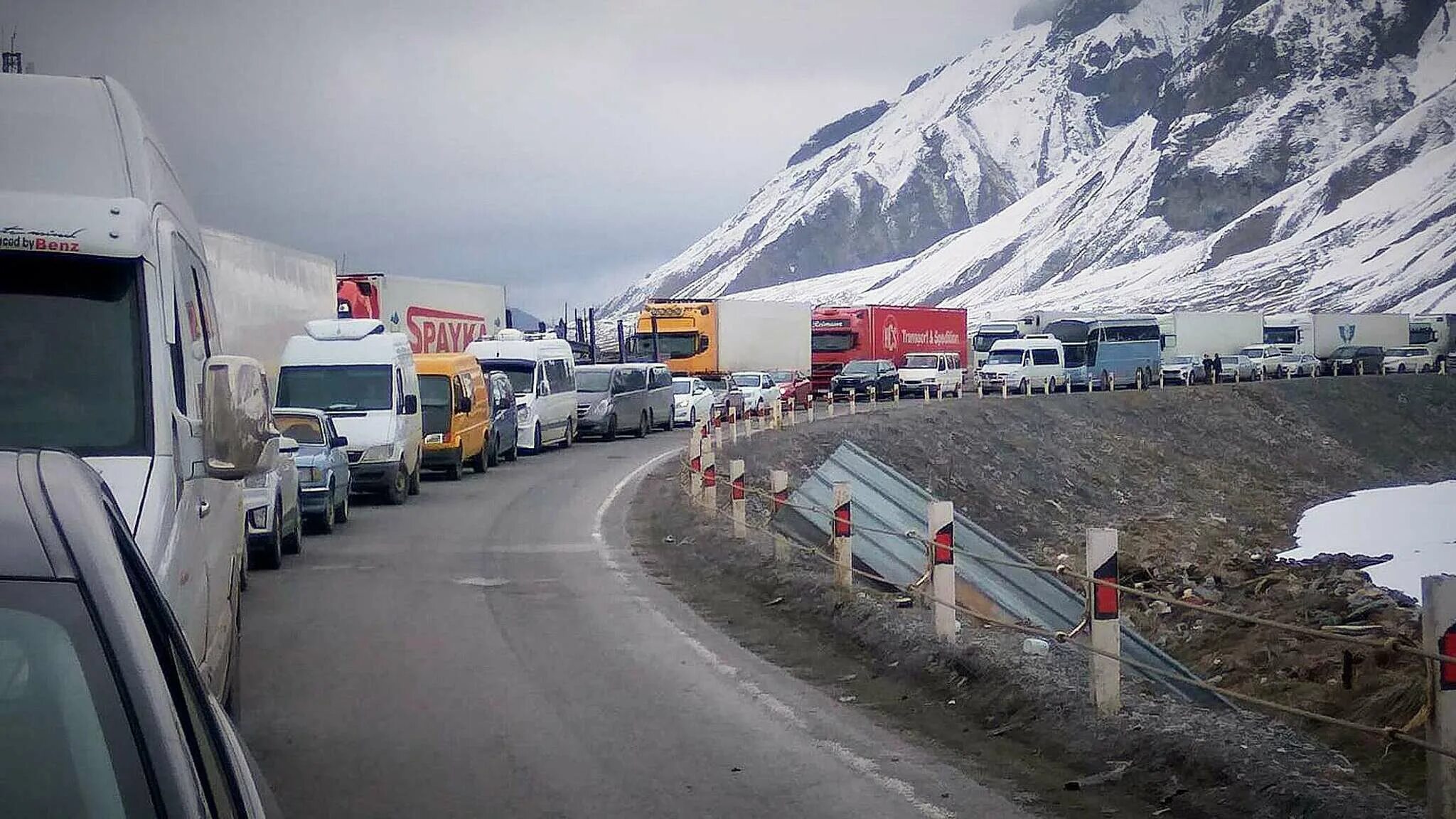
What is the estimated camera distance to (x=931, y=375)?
59406 millimetres

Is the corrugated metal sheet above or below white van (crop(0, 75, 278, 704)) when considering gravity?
below

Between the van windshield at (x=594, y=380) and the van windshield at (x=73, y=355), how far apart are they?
3365cm

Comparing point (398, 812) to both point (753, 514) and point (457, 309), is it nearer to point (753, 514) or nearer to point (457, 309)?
point (753, 514)

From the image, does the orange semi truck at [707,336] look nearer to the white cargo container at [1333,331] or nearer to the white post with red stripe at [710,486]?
the white post with red stripe at [710,486]

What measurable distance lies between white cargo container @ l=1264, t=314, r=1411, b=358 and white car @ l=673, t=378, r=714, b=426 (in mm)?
51704

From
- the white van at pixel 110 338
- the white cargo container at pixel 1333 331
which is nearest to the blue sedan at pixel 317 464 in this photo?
the white van at pixel 110 338

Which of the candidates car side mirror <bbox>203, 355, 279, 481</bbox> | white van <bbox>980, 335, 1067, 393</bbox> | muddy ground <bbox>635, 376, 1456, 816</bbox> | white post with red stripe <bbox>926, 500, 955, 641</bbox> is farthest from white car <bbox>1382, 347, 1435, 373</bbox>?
car side mirror <bbox>203, 355, 279, 481</bbox>

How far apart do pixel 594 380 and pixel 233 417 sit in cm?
3458

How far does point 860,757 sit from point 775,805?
104cm

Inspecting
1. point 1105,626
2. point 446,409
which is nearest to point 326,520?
point 446,409

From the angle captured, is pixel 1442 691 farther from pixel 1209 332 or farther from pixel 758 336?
pixel 1209 332

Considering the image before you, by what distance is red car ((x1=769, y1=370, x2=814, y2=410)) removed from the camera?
50969 millimetres

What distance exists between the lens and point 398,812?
669 cm

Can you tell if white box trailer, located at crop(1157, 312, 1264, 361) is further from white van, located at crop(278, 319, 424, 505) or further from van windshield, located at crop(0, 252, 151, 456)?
van windshield, located at crop(0, 252, 151, 456)
